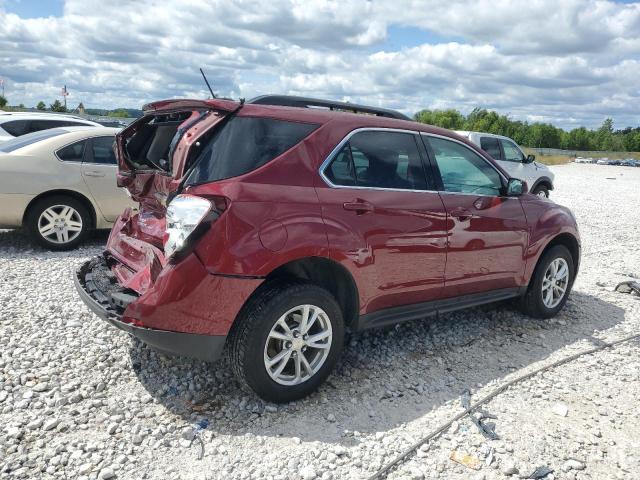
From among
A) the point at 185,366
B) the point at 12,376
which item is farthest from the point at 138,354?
the point at 12,376

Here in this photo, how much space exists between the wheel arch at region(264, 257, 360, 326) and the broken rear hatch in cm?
77

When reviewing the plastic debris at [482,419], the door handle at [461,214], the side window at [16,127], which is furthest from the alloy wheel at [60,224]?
the plastic debris at [482,419]

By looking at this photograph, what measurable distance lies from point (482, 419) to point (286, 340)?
1.34 metres

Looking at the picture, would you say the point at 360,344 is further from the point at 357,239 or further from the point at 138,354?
the point at 138,354

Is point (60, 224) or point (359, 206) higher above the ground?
point (359, 206)

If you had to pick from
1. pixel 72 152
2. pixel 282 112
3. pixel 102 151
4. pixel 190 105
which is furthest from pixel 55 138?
pixel 282 112

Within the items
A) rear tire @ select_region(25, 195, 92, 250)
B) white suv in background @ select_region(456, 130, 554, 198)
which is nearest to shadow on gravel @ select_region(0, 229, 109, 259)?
rear tire @ select_region(25, 195, 92, 250)

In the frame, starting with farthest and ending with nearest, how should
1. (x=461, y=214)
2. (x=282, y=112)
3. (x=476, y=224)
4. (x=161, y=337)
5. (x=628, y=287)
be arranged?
(x=628, y=287) → (x=476, y=224) → (x=461, y=214) → (x=282, y=112) → (x=161, y=337)

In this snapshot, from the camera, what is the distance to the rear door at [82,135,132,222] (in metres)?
6.98

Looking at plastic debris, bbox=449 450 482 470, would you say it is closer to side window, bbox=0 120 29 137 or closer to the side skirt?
the side skirt

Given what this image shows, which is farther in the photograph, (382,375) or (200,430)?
(382,375)

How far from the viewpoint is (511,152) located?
542 inches

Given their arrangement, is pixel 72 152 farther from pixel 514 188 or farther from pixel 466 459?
pixel 466 459

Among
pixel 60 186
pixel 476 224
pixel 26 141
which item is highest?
pixel 26 141
